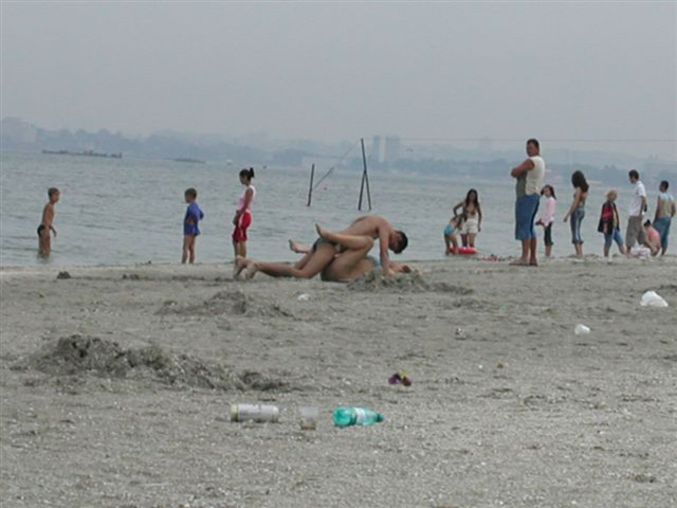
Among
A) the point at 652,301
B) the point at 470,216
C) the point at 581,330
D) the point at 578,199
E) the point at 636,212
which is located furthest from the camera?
the point at 470,216

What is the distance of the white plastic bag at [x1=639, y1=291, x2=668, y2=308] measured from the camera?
559 inches

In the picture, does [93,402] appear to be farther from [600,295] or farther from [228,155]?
[228,155]

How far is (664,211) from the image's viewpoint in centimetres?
2584

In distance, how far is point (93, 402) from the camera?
8.45 m

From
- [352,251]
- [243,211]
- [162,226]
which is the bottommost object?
[162,226]

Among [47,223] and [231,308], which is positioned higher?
[231,308]

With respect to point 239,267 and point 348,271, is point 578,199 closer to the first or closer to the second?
point 239,267

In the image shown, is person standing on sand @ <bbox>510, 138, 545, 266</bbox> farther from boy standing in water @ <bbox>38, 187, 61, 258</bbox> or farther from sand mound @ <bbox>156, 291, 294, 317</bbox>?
boy standing in water @ <bbox>38, 187, 61, 258</bbox>

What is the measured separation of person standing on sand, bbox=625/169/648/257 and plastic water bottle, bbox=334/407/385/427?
55.7 feet

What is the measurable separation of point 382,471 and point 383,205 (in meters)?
67.0

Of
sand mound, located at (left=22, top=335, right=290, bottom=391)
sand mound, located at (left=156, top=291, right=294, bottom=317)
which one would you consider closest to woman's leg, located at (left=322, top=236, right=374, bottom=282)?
sand mound, located at (left=156, top=291, right=294, bottom=317)

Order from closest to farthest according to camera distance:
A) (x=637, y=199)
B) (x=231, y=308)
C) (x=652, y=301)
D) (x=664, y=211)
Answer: (x=231, y=308), (x=652, y=301), (x=637, y=199), (x=664, y=211)

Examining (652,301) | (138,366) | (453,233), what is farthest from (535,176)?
(138,366)

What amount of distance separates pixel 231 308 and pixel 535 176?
7.14m
